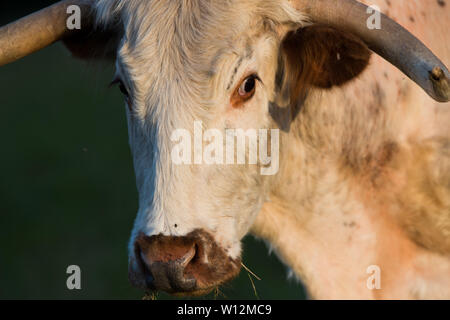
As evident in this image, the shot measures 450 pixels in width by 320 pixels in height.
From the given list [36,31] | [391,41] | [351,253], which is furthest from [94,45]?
[351,253]

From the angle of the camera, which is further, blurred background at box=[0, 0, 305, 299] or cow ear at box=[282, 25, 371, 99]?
blurred background at box=[0, 0, 305, 299]

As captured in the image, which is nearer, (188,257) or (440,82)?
(440,82)

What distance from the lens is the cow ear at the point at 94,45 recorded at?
4153mm

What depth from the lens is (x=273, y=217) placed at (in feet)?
15.3

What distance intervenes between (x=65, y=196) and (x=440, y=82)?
27.0ft

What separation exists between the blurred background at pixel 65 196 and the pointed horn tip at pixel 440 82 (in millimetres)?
2518

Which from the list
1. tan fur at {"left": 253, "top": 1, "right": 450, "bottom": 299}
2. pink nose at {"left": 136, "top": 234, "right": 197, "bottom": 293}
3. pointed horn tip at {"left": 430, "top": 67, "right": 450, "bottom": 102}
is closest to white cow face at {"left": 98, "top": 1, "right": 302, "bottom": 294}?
pink nose at {"left": 136, "top": 234, "right": 197, "bottom": 293}

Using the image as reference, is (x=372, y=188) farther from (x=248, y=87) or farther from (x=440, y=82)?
(x=440, y=82)

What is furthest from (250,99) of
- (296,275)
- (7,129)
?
(7,129)

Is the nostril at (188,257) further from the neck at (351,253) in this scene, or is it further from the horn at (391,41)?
the neck at (351,253)

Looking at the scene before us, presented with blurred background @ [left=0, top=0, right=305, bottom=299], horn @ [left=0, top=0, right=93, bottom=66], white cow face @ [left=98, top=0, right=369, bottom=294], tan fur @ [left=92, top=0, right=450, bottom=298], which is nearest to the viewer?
white cow face @ [left=98, top=0, right=369, bottom=294]

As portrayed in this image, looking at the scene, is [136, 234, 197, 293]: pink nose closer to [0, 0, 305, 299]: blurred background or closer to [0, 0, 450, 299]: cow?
[0, 0, 450, 299]: cow

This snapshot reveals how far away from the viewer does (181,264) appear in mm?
3223

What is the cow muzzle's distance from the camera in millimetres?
3218
